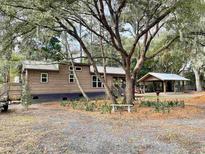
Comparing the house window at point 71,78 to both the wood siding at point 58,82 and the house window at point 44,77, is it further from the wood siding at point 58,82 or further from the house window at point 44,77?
the house window at point 44,77

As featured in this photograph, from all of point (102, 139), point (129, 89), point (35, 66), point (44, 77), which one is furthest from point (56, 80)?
point (102, 139)

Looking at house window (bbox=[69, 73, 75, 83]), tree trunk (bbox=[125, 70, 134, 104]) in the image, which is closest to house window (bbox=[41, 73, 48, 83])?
house window (bbox=[69, 73, 75, 83])

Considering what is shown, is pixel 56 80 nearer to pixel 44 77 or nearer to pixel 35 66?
pixel 44 77

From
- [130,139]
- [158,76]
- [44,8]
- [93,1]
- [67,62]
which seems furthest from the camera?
[158,76]

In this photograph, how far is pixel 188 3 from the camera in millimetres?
13117

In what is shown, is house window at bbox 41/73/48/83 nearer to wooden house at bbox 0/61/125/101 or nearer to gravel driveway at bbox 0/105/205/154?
wooden house at bbox 0/61/125/101

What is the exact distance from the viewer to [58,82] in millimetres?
27625

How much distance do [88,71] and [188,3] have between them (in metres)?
17.7

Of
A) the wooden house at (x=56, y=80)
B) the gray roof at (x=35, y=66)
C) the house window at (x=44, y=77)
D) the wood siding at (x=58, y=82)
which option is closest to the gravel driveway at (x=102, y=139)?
the gray roof at (x=35, y=66)

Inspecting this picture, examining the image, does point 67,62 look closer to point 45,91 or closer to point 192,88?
point 45,91

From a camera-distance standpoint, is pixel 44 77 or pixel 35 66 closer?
pixel 35 66

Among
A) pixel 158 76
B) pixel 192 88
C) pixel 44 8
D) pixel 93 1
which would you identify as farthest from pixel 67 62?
pixel 192 88

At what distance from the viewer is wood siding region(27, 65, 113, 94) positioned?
25.9 meters

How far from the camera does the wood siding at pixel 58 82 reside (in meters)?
25.9
